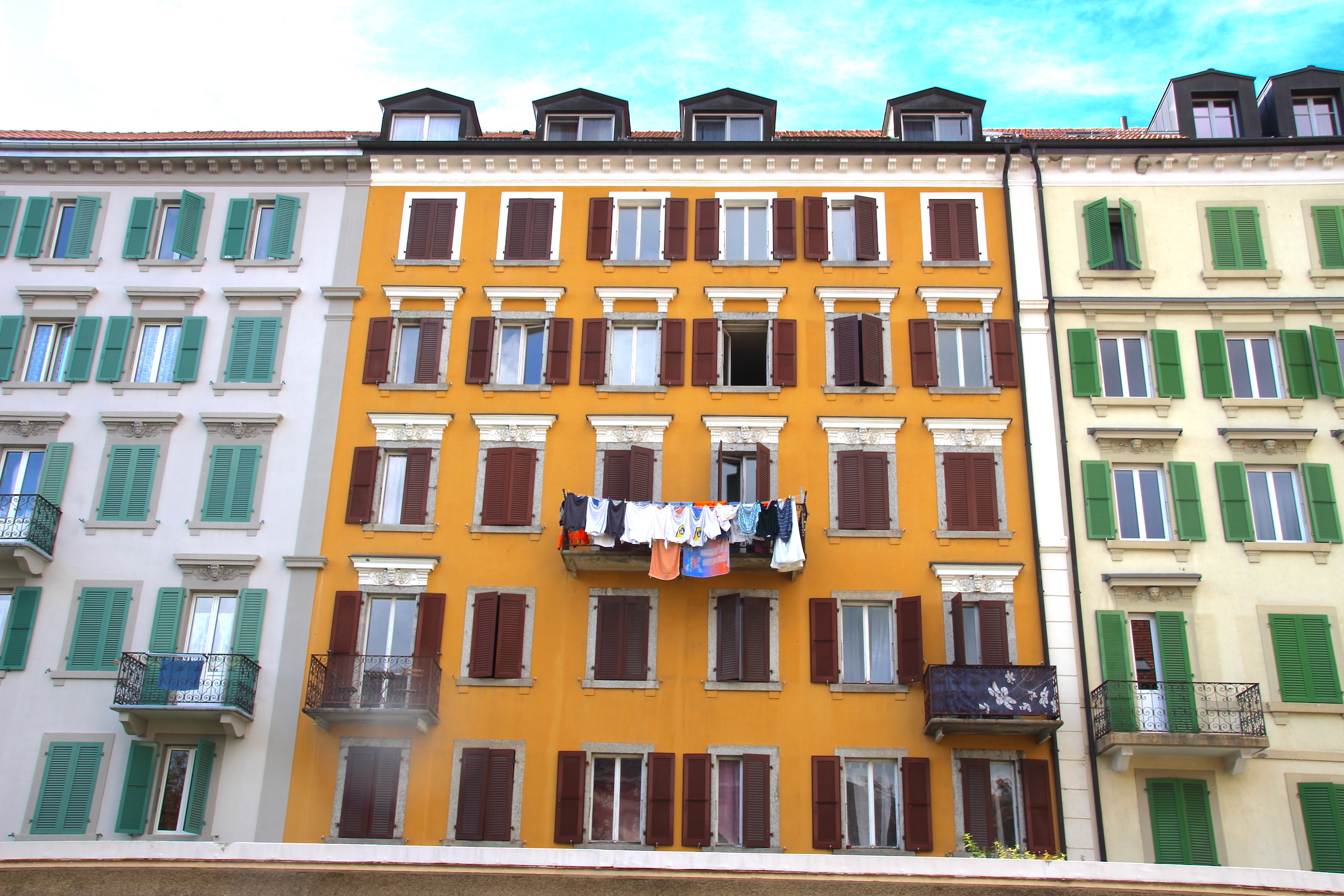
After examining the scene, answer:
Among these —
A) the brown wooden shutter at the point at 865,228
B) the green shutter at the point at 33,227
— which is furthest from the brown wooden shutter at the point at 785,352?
the green shutter at the point at 33,227

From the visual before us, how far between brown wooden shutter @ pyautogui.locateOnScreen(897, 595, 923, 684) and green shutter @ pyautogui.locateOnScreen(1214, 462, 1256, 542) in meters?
7.07

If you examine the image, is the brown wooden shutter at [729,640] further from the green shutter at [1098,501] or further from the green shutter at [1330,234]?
the green shutter at [1330,234]

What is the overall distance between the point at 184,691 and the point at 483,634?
6.22 m

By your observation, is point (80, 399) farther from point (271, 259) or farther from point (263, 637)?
point (263, 637)

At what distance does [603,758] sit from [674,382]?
8.80 m

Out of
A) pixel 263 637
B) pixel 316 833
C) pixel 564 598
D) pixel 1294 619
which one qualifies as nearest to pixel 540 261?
pixel 564 598

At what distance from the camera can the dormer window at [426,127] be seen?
3203cm

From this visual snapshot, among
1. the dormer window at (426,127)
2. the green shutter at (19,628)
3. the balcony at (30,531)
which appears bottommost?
the green shutter at (19,628)

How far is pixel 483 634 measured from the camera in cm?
2630

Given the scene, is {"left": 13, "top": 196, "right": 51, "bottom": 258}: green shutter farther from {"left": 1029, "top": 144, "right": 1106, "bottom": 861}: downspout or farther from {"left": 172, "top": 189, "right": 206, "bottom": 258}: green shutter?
{"left": 1029, "top": 144, "right": 1106, "bottom": 861}: downspout

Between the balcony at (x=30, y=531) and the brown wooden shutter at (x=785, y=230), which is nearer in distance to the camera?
Answer: the balcony at (x=30, y=531)

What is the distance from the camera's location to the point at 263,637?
26422mm

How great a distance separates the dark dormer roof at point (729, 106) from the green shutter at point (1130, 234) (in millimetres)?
9010

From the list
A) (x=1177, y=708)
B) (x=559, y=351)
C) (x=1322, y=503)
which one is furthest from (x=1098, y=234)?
(x=559, y=351)
